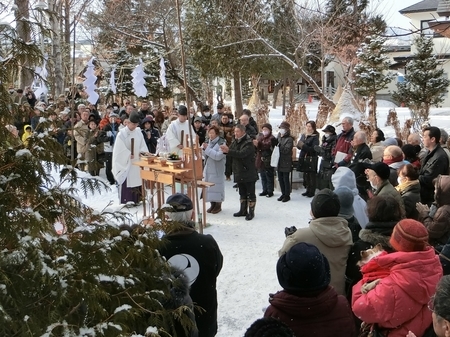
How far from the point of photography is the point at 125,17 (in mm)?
21781

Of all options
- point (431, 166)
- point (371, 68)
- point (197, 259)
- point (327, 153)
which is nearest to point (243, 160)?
point (327, 153)

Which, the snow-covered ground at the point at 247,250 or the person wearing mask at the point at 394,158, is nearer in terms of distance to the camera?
the snow-covered ground at the point at 247,250

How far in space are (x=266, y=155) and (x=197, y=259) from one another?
7.03 meters

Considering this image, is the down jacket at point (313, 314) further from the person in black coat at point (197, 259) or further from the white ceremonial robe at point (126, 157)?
the white ceremonial robe at point (126, 157)

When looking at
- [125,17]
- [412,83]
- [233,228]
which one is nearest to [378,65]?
[412,83]

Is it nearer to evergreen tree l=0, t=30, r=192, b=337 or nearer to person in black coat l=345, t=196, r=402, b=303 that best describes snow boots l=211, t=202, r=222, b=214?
person in black coat l=345, t=196, r=402, b=303

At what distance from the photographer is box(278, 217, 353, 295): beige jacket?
11.6 feet

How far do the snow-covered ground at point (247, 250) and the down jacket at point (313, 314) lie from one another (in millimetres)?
1440

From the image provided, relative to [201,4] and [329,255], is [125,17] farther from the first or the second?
[329,255]

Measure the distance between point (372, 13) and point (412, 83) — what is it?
389 centimetres

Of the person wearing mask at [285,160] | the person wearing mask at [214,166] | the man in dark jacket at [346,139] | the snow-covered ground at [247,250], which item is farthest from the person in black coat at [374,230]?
the person wearing mask at [285,160]

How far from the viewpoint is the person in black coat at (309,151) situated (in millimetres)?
9984

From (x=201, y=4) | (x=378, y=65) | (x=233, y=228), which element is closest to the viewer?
(x=233, y=228)

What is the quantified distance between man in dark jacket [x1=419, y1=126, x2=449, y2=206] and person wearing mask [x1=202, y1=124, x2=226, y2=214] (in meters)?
A: 3.42
